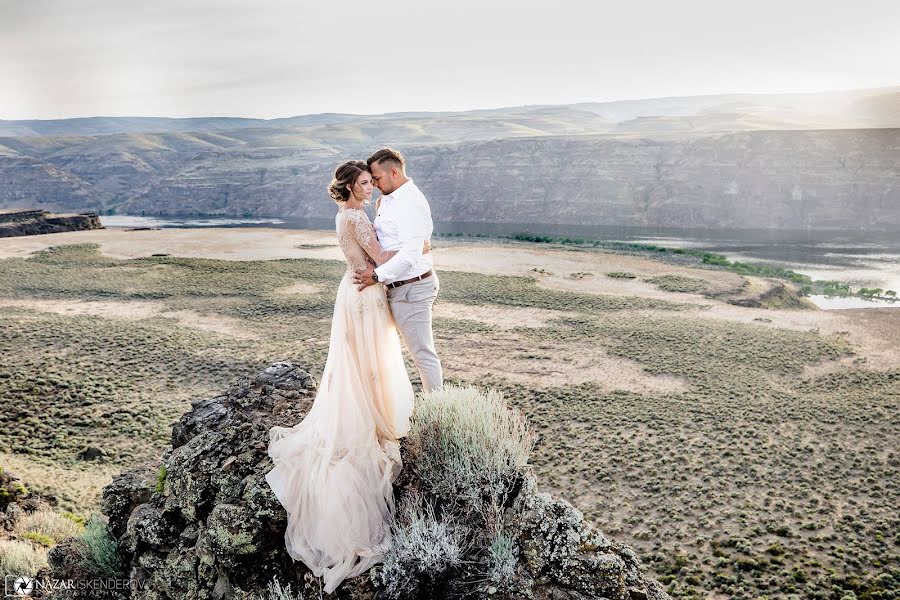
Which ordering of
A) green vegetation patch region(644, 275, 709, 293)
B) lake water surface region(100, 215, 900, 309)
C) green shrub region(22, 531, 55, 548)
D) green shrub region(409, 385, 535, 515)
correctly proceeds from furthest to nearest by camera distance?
lake water surface region(100, 215, 900, 309), green vegetation patch region(644, 275, 709, 293), green shrub region(22, 531, 55, 548), green shrub region(409, 385, 535, 515)

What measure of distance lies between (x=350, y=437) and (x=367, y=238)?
1.67 m

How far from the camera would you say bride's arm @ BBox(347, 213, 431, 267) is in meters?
5.31

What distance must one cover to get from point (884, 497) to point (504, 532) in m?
10.5

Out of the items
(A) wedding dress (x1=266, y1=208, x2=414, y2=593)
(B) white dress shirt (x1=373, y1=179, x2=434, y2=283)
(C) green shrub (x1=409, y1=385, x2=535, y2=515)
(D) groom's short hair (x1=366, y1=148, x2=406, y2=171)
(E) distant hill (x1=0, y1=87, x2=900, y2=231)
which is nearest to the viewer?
(A) wedding dress (x1=266, y1=208, x2=414, y2=593)

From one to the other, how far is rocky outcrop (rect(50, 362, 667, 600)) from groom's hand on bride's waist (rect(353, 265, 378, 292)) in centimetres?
128

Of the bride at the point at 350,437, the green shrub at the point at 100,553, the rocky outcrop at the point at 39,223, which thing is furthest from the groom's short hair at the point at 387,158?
the rocky outcrop at the point at 39,223

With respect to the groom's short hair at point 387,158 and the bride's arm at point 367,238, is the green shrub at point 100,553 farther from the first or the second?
the groom's short hair at point 387,158

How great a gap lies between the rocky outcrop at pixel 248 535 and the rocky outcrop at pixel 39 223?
203 ft

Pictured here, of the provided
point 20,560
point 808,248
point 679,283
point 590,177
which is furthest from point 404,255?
point 590,177

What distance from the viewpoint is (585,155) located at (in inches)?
4889

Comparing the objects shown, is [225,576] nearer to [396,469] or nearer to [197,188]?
[396,469]

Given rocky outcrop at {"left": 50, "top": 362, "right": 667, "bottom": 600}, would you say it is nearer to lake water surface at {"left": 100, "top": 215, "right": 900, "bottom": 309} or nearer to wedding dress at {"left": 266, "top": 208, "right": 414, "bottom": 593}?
wedding dress at {"left": 266, "top": 208, "right": 414, "bottom": 593}

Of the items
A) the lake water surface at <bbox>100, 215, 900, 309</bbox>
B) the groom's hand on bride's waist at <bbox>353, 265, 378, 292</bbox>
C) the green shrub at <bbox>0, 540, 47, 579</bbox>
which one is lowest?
the lake water surface at <bbox>100, 215, 900, 309</bbox>

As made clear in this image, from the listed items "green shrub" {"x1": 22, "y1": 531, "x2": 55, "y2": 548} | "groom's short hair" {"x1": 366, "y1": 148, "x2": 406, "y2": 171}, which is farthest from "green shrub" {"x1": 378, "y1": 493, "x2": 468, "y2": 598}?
"green shrub" {"x1": 22, "y1": 531, "x2": 55, "y2": 548}
